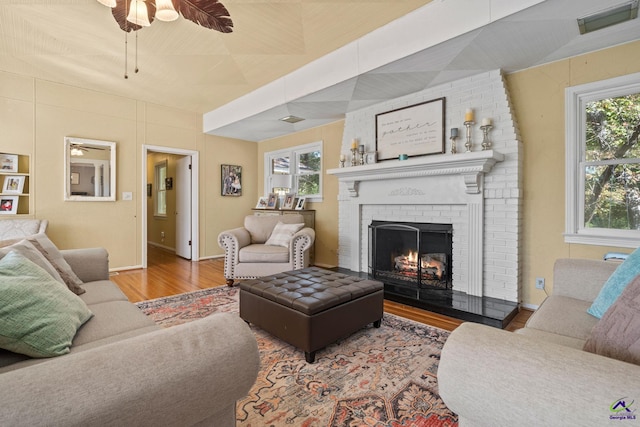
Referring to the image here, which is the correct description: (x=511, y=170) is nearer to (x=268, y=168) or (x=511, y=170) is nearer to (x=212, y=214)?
(x=268, y=168)

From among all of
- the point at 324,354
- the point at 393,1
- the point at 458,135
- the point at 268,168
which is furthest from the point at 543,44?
the point at 268,168

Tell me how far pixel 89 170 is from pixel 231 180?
7.16 ft

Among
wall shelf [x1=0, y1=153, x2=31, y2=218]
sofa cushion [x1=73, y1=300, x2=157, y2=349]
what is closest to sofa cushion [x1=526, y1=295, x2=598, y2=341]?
sofa cushion [x1=73, y1=300, x2=157, y2=349]

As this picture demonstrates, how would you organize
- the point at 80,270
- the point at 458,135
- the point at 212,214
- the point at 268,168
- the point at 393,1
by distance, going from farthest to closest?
the point at 268,168
the point at 212,214
the point at 458,135
the point at 393,1
the point at 80,270

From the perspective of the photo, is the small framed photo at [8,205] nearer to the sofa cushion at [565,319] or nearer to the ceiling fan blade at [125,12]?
the ceiling fan blade at [125,12]

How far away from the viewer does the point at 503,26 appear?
2207 millimetres

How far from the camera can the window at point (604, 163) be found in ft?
8.07

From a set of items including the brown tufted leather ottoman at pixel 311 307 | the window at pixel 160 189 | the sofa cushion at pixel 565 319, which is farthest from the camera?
the window at pixel 160 189

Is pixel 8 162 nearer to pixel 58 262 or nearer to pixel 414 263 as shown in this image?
pixel 58 262

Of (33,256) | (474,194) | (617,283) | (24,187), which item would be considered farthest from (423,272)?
(24,187)

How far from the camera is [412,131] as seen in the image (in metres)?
3.50

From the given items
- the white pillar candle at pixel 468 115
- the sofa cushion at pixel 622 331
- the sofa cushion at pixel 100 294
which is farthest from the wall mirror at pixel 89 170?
the sofa cushion at pixel 622 331

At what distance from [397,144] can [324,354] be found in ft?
8.67

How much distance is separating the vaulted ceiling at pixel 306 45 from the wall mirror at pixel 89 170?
2.65 feet
